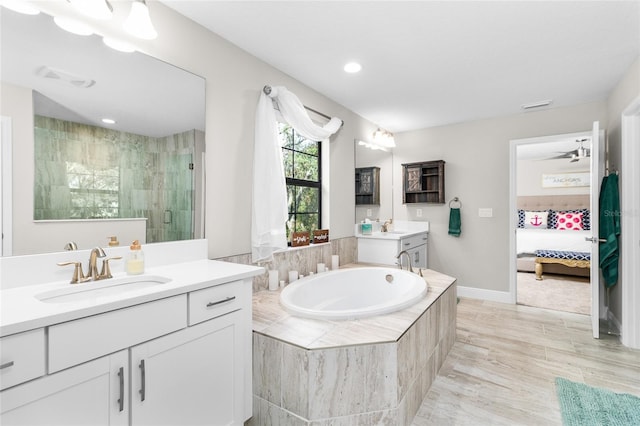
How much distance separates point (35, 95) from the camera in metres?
1.36

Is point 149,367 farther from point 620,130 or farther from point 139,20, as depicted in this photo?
point 620,130

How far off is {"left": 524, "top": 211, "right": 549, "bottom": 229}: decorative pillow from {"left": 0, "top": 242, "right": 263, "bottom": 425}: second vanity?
6.19 meters

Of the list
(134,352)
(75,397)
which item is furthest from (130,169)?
(75,397)

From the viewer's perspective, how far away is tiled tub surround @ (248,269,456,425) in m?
1.51

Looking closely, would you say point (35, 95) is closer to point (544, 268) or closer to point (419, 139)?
point (419, 139)

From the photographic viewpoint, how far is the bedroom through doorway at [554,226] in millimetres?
4207

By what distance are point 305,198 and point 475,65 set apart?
6.12ft

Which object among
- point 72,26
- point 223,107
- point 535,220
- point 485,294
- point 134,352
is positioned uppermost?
point 72,26

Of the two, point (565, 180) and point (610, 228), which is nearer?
point (610, 228)

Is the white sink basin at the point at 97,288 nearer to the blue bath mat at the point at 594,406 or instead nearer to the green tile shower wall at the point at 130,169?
the green tile shower wall at the point at 130,169

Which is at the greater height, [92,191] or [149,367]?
[92,191]

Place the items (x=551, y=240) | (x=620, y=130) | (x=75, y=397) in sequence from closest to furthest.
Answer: (x=75, y=397) < (x=620, y=130) < (x=551, y=240)

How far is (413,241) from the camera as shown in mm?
3914

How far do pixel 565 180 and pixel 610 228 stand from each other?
3939 millimetres
